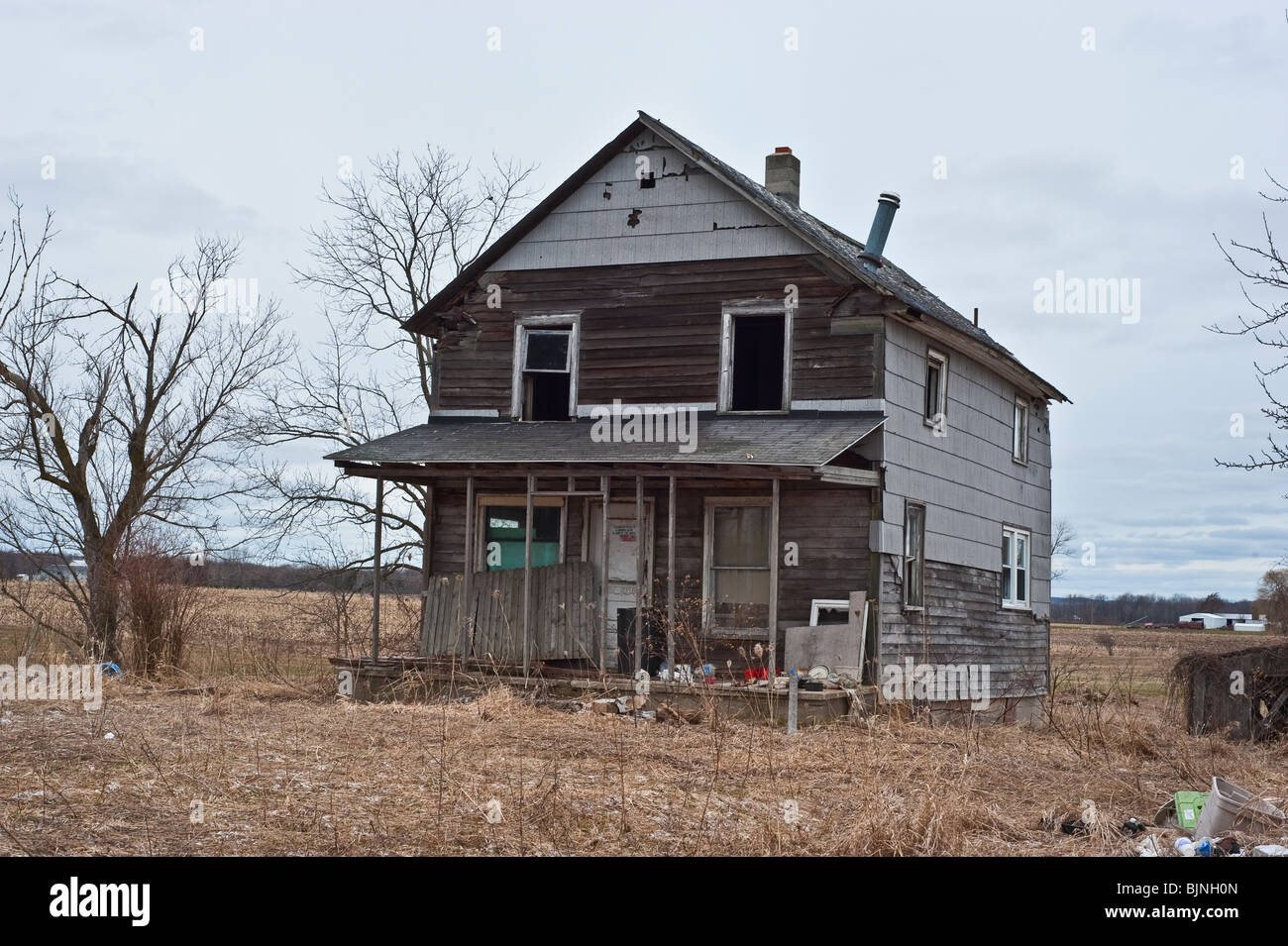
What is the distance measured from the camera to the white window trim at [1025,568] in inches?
790

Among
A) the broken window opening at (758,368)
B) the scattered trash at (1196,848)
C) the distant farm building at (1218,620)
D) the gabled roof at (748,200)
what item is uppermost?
the gabled roof at (748,200)

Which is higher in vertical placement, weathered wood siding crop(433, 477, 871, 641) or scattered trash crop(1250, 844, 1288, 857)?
weathered wood siding crop(433, 477, 871, 641)

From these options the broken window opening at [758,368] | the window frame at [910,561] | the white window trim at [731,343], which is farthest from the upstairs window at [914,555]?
the broken window opening at [758,368]

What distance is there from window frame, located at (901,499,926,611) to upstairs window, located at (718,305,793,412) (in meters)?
2.12

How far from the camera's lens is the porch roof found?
14.2 m

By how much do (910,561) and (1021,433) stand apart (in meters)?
5.65

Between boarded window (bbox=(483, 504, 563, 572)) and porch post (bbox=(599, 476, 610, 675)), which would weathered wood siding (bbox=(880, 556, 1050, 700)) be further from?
boarded window (bbox=(483, 504, 563, 572))

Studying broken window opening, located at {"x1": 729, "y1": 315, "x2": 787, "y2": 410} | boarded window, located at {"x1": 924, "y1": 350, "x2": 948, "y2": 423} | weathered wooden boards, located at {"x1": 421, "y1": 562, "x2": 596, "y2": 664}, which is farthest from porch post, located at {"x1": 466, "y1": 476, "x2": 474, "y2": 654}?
boarded window, located at {"x1": 924, "y1": 350, "x2": 948, "y2": 423}

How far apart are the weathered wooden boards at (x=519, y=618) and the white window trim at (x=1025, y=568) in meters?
7.55

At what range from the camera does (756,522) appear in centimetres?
1591

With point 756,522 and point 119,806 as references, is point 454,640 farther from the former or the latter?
point 119,806

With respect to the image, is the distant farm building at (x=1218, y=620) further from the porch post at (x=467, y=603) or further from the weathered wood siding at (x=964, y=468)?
the porch post at (x=467, y=603)

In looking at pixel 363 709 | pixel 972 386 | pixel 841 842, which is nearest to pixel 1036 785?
Answer: pixel 841 842
